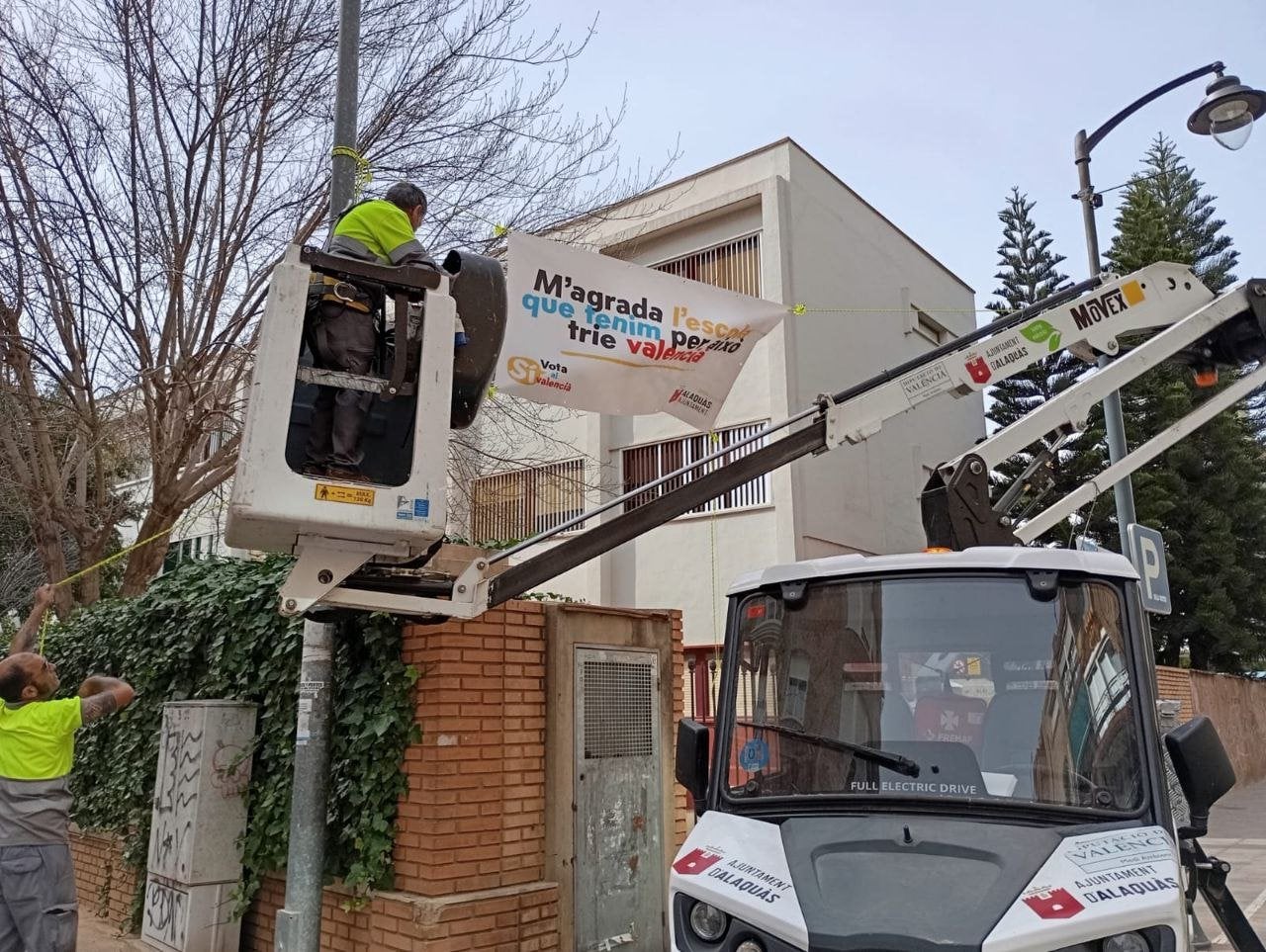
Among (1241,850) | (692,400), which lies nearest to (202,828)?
(692,400)

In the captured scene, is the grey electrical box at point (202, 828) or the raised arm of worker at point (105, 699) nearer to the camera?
the raised arm of worker at point (105, 699)

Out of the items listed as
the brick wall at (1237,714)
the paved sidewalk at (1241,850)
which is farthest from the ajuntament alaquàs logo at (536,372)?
the brick wall at (1237,714)

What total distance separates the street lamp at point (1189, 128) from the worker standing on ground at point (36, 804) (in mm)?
7510

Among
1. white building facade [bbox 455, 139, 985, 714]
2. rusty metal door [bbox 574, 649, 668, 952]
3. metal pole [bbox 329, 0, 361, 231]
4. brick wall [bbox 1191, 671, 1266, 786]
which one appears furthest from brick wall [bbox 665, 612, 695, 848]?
brick wall [bbox 1191, 671, 1266, 786]

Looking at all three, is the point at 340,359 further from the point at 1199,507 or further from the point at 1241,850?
the point at 1199,507

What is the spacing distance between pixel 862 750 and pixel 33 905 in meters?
4.47

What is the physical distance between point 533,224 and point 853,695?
892cm

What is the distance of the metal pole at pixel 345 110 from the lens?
5.86 meters

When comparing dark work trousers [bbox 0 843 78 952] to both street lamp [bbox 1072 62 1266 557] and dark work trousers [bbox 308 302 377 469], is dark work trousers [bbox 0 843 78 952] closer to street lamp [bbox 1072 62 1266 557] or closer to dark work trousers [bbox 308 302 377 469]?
dark work trousers [bbox 308 302 377 469]

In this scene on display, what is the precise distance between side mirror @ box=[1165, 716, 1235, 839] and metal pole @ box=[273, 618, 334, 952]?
3.77 meters

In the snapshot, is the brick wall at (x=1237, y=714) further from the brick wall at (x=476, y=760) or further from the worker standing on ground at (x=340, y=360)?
the worker standing on ground at (x=340, y=360)

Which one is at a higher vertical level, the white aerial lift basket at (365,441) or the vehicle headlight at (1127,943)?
the white aerial lift basket at (365,441)

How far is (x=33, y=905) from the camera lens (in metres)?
5.35

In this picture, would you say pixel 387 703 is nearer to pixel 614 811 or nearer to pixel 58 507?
pixel 614 811
